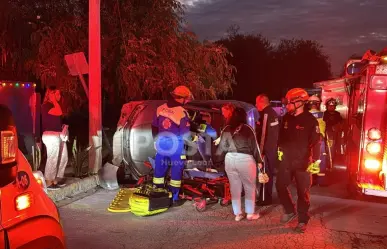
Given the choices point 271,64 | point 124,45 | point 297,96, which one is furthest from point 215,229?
point 271,64

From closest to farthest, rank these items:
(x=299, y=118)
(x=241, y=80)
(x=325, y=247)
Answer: (x=325, y=247), (x=299, y=118), (x=241, y=80)

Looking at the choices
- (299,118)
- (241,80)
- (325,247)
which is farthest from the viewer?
(241,80)

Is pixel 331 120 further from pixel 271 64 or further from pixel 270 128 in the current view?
pixel 271 64

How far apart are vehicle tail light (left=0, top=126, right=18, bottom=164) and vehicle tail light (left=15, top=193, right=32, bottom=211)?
1.33 feet

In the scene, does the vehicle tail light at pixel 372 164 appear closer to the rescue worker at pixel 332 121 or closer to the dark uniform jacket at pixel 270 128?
the dark uniform jacket at pixel 270 128

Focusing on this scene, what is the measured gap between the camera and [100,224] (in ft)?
18.8

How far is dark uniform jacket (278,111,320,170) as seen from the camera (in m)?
5.34

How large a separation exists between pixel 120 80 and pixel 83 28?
1767mm

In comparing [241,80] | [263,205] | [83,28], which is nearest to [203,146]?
[263,205]

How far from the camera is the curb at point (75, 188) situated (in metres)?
6.75

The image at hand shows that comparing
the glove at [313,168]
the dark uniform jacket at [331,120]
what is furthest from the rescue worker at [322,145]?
the glove at [313,168]

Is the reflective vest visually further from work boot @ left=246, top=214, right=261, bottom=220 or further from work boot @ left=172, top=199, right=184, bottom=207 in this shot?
work boot @ left=172, top=199, right=184, bottom=207

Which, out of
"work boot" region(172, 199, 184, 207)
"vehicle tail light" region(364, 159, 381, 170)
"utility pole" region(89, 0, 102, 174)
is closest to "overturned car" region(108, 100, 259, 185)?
"utility pole" region(89, 0, 102, 174)

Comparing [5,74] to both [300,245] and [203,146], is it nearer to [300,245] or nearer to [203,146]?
[203,146]
